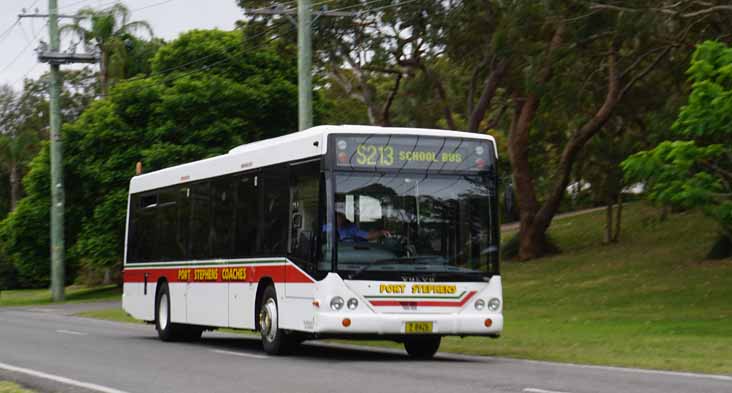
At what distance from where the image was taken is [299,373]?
15453mm

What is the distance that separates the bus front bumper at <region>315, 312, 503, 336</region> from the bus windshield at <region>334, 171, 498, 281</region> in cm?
52

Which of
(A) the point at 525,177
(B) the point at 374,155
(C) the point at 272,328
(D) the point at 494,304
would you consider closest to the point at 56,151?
(A) the point at 525,177

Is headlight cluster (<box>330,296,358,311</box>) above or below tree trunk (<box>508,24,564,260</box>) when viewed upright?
below

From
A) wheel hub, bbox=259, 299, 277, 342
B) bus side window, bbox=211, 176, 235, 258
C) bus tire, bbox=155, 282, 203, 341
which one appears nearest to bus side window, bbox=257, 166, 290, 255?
wheel hub, bbox=259, 299, 277, 342

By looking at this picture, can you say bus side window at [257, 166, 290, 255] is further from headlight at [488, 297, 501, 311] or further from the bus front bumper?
headlight at [488, 297, 501, 311]

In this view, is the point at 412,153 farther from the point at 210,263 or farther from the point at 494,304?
the point at 210,263

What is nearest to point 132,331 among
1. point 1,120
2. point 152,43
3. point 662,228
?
point 662,228

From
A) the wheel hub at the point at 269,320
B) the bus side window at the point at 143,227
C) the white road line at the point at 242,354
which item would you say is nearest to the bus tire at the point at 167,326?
the bus side window at the point at 143,227

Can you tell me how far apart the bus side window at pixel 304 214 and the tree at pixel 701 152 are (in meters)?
7.45

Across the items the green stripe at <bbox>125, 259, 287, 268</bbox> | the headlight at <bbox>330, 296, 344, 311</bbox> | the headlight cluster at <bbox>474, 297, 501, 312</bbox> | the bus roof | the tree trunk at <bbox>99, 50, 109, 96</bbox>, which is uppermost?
the tree trunk at <bbox>99, 50, 109, 96</bbox>

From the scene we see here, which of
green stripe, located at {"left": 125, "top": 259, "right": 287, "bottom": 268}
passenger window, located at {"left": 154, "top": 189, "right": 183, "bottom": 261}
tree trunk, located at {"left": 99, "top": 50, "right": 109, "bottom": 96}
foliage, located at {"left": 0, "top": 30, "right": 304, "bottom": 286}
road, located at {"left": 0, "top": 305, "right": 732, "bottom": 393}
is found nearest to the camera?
road, located at {"left": 0, "top": 305, "right": 732, "bottom": 393}

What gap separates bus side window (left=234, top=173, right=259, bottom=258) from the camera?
66.5ft

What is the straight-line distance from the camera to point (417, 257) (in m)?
17.7

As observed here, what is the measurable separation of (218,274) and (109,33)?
44662 millimetres
